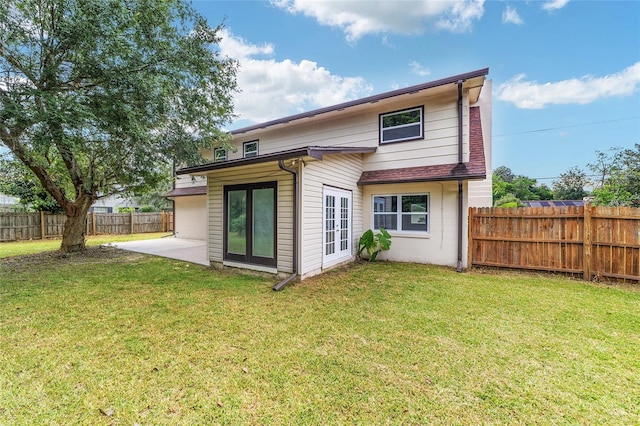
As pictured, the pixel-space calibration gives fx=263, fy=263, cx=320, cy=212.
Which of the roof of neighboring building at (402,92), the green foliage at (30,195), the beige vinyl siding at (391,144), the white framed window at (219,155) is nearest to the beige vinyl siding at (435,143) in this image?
the beige vinyl siding at (391,144)

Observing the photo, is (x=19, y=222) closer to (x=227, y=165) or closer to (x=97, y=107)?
(x=97, y=107)

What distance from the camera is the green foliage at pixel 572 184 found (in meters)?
30.2

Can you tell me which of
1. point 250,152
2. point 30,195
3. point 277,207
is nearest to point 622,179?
point 277,207

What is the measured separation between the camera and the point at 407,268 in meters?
7.07

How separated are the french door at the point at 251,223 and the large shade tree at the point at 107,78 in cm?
253

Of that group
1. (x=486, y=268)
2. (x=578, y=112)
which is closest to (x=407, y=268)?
(x=486, y=268)

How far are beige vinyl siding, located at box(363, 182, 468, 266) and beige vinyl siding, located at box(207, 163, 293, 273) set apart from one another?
11.4ft

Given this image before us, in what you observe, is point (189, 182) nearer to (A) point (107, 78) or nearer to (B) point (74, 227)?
(B) point (74, 227)

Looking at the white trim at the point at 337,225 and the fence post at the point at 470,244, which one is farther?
the fence post at the point at 470,244

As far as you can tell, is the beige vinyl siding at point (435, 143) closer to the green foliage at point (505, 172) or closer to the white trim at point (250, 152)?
the white trim at point (250, 152)

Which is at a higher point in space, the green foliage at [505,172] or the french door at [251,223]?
the green foliage at [505,172]

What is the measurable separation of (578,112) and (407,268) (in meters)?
24.1

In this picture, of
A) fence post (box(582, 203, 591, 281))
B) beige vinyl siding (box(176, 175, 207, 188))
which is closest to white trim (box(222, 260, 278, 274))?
fence post (box(582, 203, 591, 281))

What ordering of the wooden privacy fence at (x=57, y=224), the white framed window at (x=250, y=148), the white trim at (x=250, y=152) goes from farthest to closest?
the wooden privacy fence at (x=57, y=224) → the white framed window at (x=250, y=148) → the white trim at (x=250, y=152)
